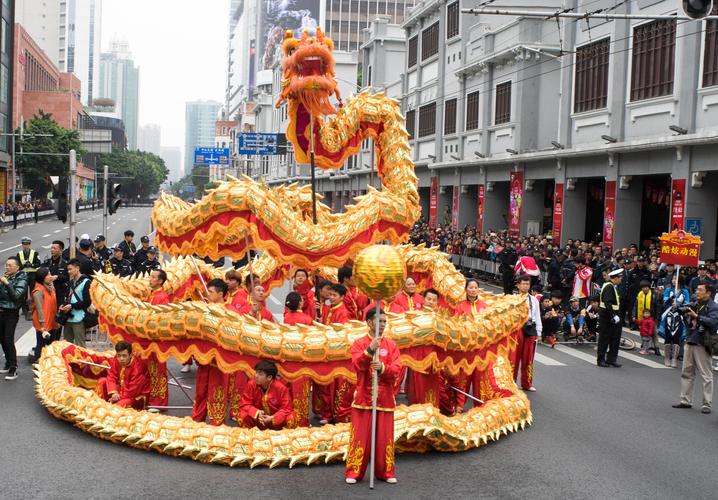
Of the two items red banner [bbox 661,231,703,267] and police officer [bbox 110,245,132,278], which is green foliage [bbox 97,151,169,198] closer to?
police officer [bbox 110,245,132,278]

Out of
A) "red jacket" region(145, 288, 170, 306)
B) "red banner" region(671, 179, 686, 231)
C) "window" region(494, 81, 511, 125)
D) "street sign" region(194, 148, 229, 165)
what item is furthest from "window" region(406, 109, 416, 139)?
"red jacket" region(145, 288, 170, 306)

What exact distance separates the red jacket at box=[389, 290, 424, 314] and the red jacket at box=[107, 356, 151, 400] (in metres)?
3.08

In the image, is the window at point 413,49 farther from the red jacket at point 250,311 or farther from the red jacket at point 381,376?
the red jacket at point 381,376

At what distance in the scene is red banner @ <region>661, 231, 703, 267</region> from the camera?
14828mm

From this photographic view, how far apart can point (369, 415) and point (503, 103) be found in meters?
25.0

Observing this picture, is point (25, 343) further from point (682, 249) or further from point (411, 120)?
point (411, 120)

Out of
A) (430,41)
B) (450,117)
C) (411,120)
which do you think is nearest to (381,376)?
(450,117)

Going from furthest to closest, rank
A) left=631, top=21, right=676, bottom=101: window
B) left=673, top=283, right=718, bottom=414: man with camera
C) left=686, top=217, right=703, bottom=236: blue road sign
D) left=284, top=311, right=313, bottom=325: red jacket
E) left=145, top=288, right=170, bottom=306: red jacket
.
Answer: left=631, top=21, right=676, bottom=101: window, left=686, top=217, right=703, bottom=236: blue road sign, left=145, top=288, right=170, bottom=306: red jacket, left=673, top=283, right=718, bottom=414: man with camera, left=284, top=311, right=313, bottom=325: red jacket

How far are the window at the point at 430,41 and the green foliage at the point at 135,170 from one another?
68.2 meters

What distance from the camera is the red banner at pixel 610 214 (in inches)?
958

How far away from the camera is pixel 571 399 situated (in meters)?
11.9

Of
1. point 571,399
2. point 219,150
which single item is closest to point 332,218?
point 571,399

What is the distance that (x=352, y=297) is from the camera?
11.5m

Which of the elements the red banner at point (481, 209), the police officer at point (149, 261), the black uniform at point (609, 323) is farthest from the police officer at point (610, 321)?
the red banner at point (481, 209)
